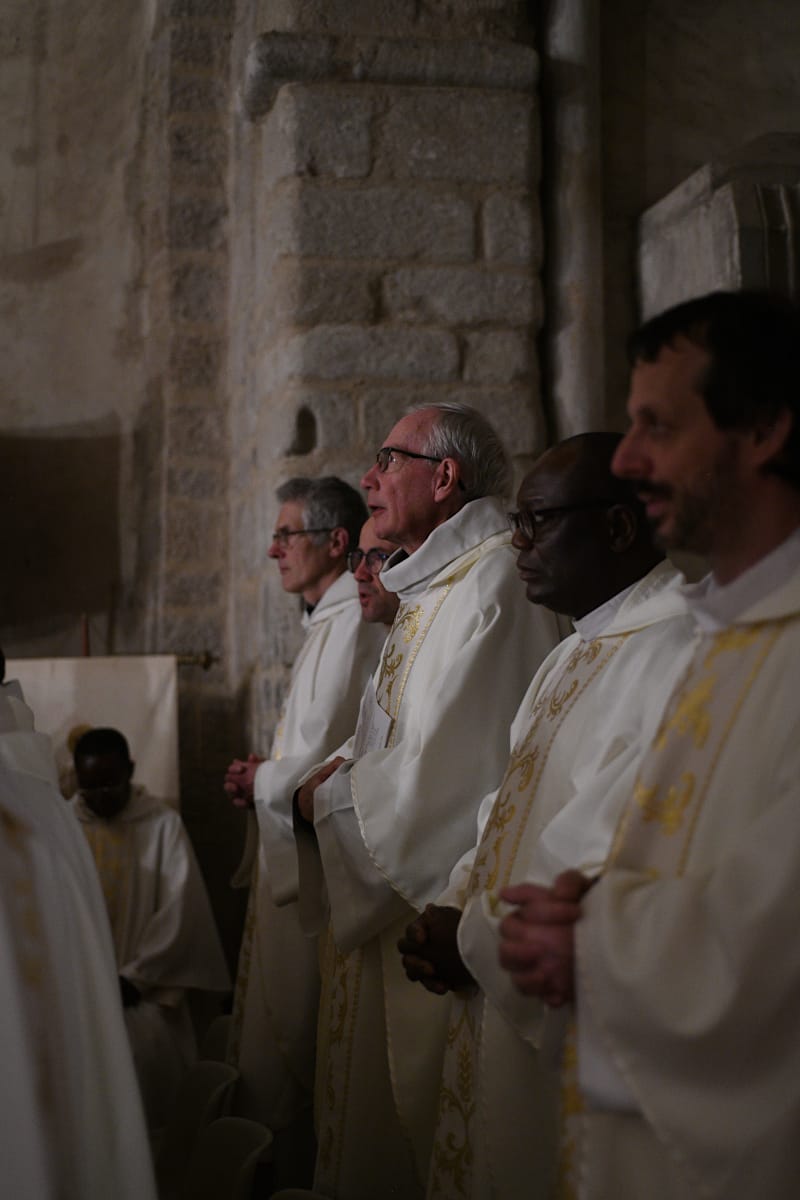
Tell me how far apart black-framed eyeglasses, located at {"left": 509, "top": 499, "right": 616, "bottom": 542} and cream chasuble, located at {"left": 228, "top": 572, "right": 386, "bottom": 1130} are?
1556 mm

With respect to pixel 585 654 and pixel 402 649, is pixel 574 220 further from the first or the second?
pixel 585 654

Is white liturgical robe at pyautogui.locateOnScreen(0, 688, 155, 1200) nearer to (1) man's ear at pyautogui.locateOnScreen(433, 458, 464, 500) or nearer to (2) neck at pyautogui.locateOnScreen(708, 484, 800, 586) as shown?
(1) man's ear at pyautogui.locateOnScreen(433, 458, 464, 500)

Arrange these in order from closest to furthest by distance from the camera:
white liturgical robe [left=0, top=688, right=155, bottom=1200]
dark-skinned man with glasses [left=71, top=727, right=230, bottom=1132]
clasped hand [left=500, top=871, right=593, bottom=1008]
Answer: clasped hand [left=500, top=871, right=593, bottom=1008], white liturgical robe [left=0, top=688, right=155, bottom=1200], dark-skinned man with glasses [left=71, top=727, right=230, bottom=1132]

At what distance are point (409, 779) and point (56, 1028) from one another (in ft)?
2.70

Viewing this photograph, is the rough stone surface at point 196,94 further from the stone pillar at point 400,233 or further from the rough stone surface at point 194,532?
the rough stone surface at point 194,532

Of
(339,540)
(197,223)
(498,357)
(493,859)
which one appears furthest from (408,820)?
(197,223)

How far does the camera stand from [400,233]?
15.0 feet

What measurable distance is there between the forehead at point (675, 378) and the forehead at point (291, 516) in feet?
8.68

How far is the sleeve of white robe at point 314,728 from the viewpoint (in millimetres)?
3713

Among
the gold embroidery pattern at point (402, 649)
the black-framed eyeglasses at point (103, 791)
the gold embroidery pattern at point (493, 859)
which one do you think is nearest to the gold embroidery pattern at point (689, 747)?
the gold embroidery pattern at point (493, 859)

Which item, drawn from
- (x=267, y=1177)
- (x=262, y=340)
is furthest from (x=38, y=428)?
(x=267, y=1177)

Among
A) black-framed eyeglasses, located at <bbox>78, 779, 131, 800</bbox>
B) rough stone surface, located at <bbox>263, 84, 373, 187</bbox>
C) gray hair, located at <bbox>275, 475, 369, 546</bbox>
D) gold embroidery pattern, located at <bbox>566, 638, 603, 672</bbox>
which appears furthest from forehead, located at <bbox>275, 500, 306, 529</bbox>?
gold embroidery pattern, located at <bbox>566, 638, 603, 672</bbox>

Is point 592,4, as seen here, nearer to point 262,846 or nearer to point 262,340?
point 262,340

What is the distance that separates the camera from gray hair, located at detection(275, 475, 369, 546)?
13.9 ft
